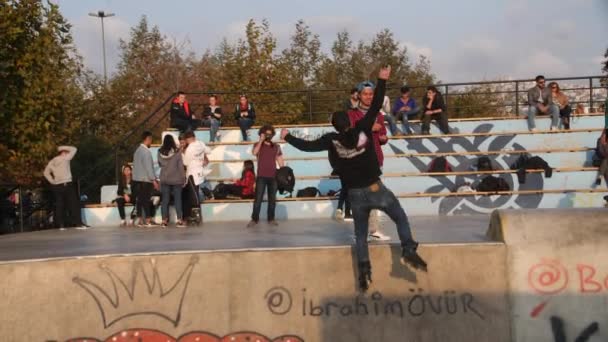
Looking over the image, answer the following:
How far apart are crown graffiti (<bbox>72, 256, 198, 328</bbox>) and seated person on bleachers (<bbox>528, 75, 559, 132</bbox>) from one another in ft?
44.4

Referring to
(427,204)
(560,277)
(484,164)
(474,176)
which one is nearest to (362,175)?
(560,277)

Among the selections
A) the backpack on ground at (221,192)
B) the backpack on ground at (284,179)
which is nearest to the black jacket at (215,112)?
the backpack on ground at (221,192)

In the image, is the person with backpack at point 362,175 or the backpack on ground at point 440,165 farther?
the backpack on ground at point 440,165

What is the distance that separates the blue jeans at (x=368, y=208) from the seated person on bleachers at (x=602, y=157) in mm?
8937

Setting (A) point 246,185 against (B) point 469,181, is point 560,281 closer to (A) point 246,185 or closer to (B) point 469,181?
(B) point 469,181

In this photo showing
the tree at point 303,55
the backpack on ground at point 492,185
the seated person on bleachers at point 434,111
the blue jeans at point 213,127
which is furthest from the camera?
the tree at point 303,55

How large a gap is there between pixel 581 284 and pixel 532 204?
8571 mm

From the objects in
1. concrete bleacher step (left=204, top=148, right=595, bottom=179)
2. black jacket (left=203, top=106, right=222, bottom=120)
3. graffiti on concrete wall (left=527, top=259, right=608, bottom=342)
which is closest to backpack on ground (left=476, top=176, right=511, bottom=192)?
concrete bleacher step (left=204, top=148, right=595, bottom=179)

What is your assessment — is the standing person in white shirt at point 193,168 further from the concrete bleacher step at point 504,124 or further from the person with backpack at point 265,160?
the concrete bleacher step at point 504,124

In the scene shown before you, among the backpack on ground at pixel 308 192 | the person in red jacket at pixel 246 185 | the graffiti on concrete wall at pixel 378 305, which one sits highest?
the person in red jacket at pixel 246 185

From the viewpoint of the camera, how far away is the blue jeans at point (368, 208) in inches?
340

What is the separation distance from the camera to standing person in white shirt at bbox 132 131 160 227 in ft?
51.4

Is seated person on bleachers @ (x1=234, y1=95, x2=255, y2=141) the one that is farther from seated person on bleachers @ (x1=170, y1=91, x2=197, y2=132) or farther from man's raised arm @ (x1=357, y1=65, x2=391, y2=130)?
man's raised arm @ (x1=357, y1=65, x2=391, y2=130)

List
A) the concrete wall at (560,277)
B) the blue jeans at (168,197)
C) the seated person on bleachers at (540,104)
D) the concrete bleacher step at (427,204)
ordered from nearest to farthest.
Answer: the concrete wall at (560,277) < the blue jeans at (168,197) < the concrete bleacher step at (427,204) < the seated person on bleachers at (540,104)
